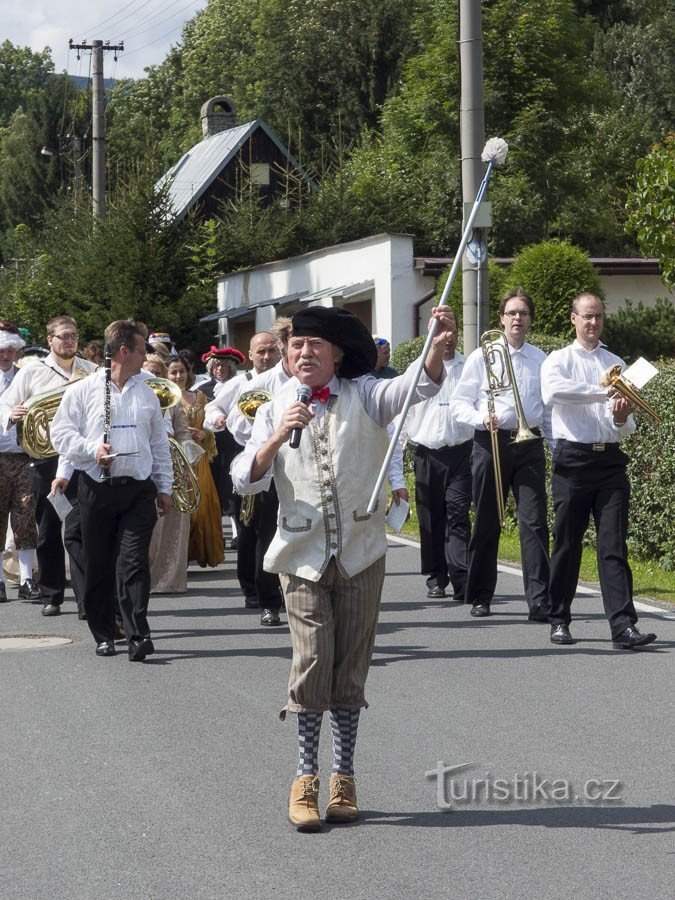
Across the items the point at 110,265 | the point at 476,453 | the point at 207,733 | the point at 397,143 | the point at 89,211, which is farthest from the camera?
the point at 397,143

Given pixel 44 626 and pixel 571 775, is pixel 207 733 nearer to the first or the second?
pixel 571 775

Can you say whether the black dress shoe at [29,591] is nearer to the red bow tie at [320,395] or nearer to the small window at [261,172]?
the red bow tie at [320,395]

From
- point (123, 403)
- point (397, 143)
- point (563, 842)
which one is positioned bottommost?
point (563, 842)

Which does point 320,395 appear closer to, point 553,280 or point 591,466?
point 591,466

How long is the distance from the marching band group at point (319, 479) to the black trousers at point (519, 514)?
1cm

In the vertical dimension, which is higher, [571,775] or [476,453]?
[476,453]

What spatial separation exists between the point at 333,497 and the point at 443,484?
19.6ft

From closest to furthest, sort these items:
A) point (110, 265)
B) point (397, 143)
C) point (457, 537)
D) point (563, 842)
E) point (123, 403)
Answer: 1. point (563, 842)
2. point (123, 403)
3. point (457, 537)
4. point (110, 265)
5. point (397, 143)

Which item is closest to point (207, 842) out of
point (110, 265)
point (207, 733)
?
point (207, 733)

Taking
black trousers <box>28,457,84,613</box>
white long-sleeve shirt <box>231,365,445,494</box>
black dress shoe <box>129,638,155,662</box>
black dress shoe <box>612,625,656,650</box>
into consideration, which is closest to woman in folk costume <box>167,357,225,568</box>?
black trousers <box>28,457,84,613</box>

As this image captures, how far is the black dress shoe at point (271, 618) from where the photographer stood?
10.5 meters

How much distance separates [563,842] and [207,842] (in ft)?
4.14

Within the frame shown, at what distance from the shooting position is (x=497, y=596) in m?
11.6

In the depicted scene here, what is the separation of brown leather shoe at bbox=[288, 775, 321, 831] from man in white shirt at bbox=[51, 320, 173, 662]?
11.8ft
